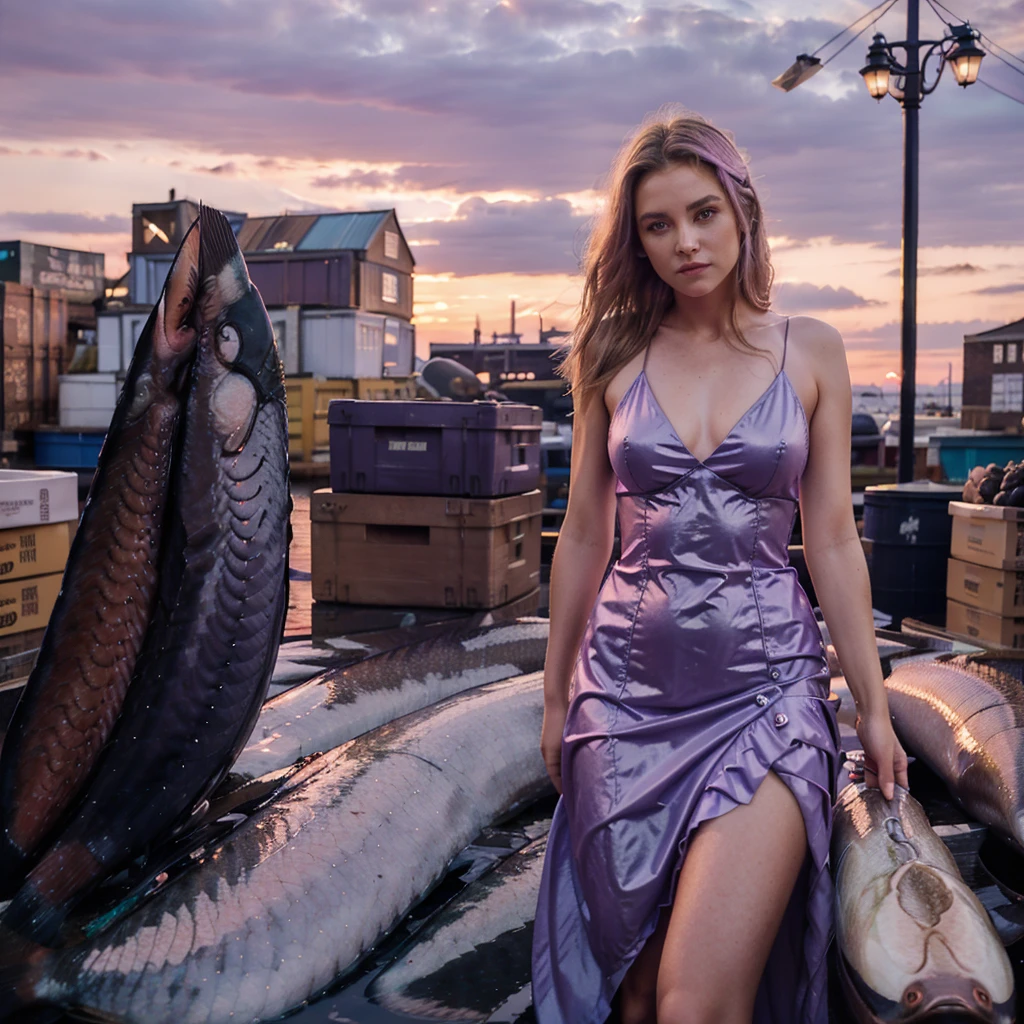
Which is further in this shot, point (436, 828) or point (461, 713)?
point (461, 713)

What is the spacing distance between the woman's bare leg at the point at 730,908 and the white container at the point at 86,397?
22.3 m

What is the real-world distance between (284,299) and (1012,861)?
28.2m

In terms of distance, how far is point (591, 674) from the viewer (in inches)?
82.5

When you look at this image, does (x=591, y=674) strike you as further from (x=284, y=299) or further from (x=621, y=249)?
(x=284, y=299)

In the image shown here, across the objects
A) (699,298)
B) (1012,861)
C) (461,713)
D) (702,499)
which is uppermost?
(699,298)

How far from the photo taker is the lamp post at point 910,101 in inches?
368

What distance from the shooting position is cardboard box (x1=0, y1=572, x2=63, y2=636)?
4.38 metres

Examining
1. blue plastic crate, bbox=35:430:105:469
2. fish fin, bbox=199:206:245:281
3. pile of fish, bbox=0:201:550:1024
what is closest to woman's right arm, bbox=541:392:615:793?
pile of fish, bbox=0:201:550:1024

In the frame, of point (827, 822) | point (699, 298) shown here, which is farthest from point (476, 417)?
point (827, 822)

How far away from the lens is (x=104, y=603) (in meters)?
2.46

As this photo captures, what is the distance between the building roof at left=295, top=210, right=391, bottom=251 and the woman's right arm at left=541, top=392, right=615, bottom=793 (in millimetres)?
27394

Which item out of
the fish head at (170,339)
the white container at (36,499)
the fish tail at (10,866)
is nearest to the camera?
the fish tail at (10,866)

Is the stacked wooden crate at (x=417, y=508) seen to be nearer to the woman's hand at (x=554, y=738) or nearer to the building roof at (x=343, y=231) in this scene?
the woman's hand at (x=554, y=738)

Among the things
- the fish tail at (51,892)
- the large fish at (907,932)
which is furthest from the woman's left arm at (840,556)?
the fish tail at (51,892)
